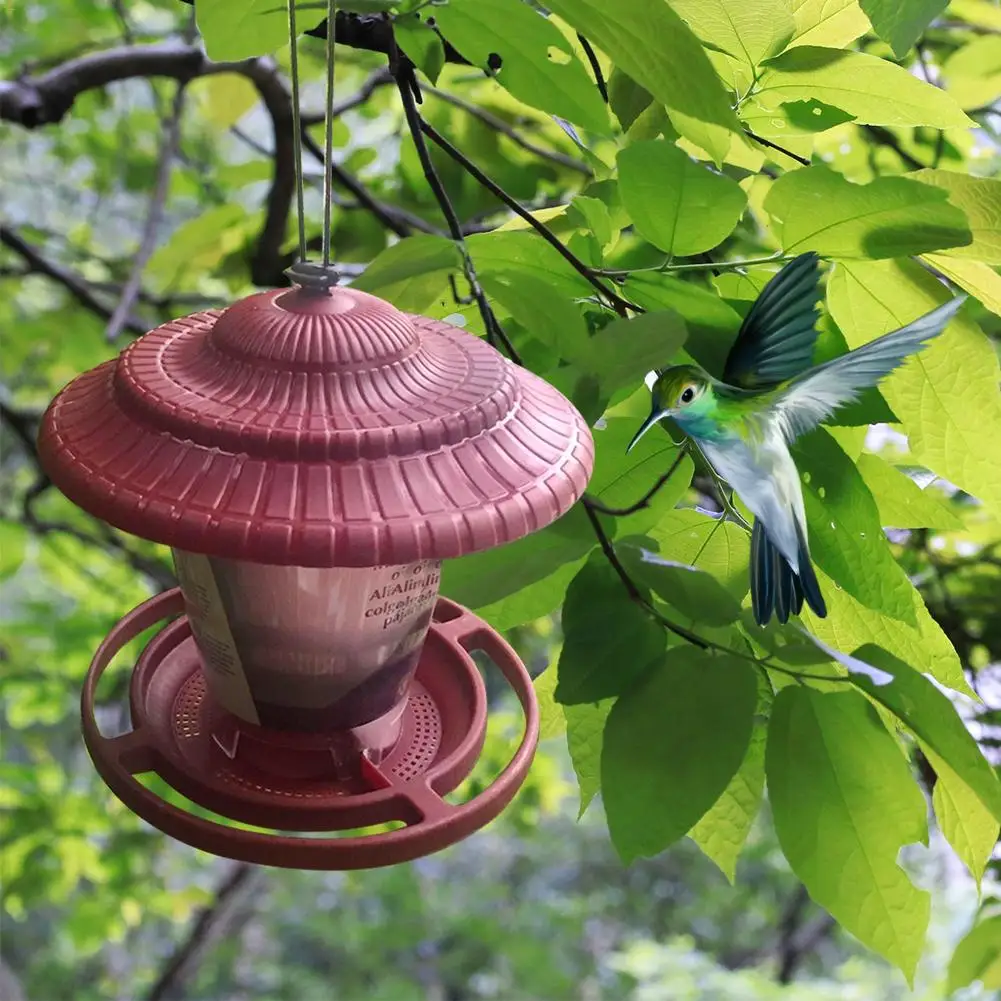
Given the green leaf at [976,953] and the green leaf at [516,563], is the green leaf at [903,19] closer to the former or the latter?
the green leaf at [516,563]

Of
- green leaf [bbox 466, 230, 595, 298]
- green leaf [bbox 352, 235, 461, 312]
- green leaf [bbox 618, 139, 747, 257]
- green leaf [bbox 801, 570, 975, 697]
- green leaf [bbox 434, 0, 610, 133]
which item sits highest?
green leaf [bbox 434, 0, 610, 133]

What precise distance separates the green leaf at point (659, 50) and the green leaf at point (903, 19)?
0.21ft

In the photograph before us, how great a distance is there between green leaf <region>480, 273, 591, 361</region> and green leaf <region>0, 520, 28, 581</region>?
1.22 metres

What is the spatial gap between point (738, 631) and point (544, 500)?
0.09m

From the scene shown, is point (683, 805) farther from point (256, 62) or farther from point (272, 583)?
point (256, 62)

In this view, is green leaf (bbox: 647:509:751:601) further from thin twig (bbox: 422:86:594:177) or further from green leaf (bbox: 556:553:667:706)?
thin twig (bbox: 422:86:594:177)

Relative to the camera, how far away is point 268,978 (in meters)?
2.71

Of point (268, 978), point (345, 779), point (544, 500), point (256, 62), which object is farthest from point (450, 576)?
point (268, 978)

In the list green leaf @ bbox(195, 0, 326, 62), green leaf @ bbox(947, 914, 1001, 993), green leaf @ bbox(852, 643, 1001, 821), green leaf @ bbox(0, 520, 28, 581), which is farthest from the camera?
green leaf @ bbox(0, 520, 28, 581)

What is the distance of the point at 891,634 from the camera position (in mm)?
405

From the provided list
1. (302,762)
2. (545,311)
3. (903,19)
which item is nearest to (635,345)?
(545,311)

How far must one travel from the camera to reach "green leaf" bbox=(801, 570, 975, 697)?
395 millimetres

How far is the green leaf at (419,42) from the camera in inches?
16.8

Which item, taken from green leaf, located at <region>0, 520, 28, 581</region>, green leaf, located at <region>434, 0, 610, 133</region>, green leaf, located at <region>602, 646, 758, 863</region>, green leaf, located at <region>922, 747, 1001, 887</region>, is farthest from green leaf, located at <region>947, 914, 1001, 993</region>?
green leaf, located at <region>0, 520, 28, 581</region>
